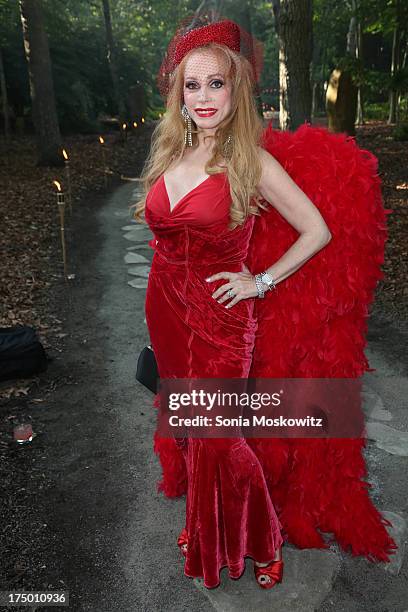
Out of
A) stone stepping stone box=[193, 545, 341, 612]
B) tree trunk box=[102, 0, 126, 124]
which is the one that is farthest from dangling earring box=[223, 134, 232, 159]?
tree trunk box=[102, 0, 126, 124]

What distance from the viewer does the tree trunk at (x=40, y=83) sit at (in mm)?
13680

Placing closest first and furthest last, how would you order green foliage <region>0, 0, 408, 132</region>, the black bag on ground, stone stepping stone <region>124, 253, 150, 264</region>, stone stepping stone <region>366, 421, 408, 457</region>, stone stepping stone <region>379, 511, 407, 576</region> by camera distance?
1. stone stepping stone <region>379, 511, 407, 576</region>
2. stone stepping stone <region>366, 421, 408, 457</region>
3. the black bag on ground
4. stone stepping stone <region>124, 253, 150, 264</region>
5. green foliage <region>0, 0, 408, 132</region>

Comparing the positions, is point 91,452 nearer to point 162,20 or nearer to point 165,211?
point 165,211

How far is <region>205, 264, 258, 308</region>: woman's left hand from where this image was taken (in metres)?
2.52

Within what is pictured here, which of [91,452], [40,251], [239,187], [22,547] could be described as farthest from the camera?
[40,251]

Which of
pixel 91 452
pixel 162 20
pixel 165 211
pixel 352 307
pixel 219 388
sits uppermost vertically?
pixel 162 20

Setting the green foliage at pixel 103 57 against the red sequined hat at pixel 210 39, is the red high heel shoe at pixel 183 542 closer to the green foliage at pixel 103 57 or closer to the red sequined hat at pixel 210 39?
the red sequined hat at pixel 210 39

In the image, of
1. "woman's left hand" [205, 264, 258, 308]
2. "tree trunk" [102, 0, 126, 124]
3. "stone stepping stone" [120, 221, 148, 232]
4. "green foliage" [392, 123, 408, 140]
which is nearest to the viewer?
"woman's left hand" [205, 264, 258, 308]

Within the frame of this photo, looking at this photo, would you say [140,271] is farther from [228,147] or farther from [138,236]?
[228,147]

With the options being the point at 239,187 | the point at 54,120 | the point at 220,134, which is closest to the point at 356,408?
the point at 239,187

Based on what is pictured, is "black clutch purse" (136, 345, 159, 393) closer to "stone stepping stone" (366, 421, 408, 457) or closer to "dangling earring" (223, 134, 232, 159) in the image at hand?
"dangling earring" (223, 134, 232, 159)

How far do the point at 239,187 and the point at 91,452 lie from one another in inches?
96.6

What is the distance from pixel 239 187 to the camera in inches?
93.4

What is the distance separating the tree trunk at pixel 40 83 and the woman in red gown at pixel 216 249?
12.9 m
